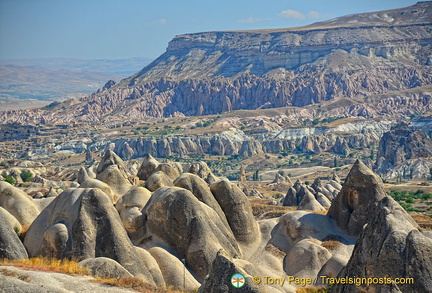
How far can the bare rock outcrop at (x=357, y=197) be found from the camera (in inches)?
1283

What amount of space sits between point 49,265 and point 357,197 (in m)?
16.3

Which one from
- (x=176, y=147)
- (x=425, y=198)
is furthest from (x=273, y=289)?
(x=176, y=147)

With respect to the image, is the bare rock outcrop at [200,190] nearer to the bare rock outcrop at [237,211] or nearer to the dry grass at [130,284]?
the bare rock outcrop at [237,211]

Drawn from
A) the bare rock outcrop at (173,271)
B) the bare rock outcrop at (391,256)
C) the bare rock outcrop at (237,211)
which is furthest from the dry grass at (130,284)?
the bare rock outcrop at (237,211)

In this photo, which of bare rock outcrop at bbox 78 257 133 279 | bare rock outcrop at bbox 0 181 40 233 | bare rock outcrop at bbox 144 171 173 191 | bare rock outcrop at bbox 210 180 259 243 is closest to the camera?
bare rock outcrop at bbox 78 257 133 279

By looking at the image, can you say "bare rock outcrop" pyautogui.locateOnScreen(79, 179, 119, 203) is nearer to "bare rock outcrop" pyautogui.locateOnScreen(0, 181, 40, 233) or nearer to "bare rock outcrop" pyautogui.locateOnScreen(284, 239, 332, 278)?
"bare rock outcrop" pyautogui.locateOnScreen(0, 181, 40, 233)

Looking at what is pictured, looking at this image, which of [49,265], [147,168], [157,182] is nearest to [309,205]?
[147,168]

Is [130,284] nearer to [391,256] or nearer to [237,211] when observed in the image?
[391,256]

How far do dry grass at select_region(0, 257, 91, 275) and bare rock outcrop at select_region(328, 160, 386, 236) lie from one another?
14848 mm

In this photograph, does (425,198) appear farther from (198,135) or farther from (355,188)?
(198,135)

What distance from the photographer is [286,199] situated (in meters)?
59.7

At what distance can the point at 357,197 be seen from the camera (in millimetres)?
33062

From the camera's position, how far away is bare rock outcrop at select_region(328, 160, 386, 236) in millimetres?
32594

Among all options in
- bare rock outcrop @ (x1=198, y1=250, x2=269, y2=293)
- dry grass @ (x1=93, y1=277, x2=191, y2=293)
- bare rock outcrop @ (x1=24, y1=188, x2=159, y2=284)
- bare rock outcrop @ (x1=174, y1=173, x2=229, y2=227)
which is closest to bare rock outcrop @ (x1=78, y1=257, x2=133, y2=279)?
dry grass @ (x1=93, y1=277, x2=191, y2=293)
